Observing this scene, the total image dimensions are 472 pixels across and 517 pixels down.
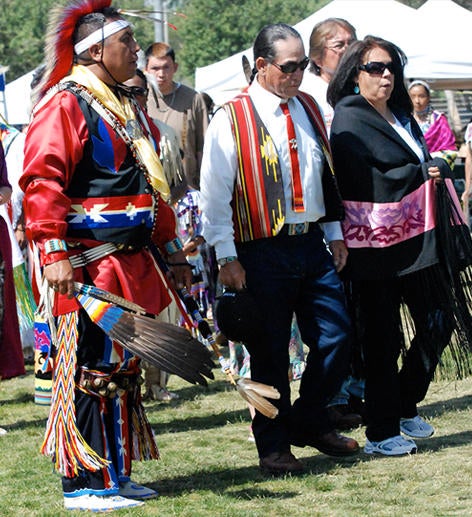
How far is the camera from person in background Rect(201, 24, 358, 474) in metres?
4.72

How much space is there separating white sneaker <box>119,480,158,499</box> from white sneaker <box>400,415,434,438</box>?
4.55 feet

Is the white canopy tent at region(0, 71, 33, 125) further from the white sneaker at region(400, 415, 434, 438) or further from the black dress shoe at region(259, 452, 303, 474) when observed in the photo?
the black dress shoe at region(259, 452, 303, 474)

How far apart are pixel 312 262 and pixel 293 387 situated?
215 centimetres

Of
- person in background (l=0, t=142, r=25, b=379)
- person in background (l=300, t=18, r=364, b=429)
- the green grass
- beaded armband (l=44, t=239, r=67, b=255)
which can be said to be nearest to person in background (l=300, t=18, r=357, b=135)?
person in background (l=300, t=18, r=364, b=429)

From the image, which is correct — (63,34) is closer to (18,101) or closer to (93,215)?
(93,215)

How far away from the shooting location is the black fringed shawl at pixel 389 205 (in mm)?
5000

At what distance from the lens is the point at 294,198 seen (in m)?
4.74

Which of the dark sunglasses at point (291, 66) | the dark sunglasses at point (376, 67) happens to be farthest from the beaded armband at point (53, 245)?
the dark sunglasses at point (376, 67)

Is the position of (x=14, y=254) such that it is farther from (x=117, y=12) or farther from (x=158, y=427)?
(x=117, y=12)

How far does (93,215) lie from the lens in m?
4.32

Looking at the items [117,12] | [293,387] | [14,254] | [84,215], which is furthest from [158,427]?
[117,12]

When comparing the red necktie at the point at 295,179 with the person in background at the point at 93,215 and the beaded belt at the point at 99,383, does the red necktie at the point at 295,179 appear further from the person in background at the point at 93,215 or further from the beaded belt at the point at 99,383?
the beaded belt at the point at 99,383

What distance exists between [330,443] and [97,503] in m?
1.13

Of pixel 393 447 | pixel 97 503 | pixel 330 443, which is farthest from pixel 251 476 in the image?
pixel 97 503
